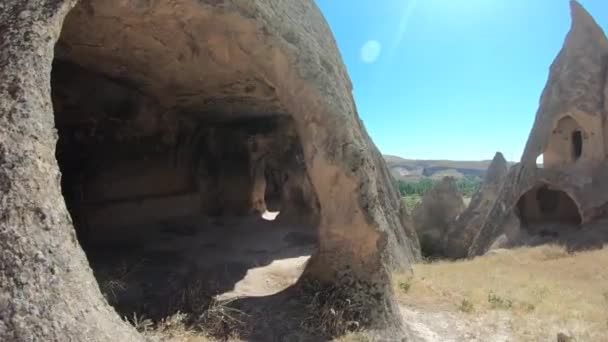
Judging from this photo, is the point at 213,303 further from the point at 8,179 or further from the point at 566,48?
the point at 566,48

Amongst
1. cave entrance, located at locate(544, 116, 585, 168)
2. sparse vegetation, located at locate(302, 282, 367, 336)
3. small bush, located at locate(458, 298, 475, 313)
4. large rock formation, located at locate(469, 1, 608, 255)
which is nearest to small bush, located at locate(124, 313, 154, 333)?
sparse vegetation, located at locate(302, 282, 367, 336)

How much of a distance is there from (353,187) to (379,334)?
1617 millimetres

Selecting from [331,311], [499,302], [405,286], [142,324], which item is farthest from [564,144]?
[142,324]

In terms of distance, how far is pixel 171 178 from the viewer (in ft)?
28.0

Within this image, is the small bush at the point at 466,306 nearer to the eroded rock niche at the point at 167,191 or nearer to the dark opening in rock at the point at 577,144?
the eroded rock niche at the point at 167,191

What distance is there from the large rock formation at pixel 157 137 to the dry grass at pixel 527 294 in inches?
42.2

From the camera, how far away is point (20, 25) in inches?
110

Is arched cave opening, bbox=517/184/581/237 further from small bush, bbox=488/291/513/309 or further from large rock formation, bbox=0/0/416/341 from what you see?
small bush, bbox=488/291/513/309

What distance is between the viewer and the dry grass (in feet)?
19.3

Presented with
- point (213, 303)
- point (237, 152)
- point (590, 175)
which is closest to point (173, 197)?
point (237, 152)

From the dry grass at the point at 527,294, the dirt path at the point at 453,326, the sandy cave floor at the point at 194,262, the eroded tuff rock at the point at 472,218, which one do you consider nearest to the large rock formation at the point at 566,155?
the eroded tuff rock at the point at 472,218

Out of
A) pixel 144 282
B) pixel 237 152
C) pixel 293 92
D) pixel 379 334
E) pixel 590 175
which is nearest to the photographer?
pixel 379 334

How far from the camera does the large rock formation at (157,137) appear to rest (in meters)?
2.39

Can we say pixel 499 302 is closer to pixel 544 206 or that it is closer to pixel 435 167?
pixel 544 206
